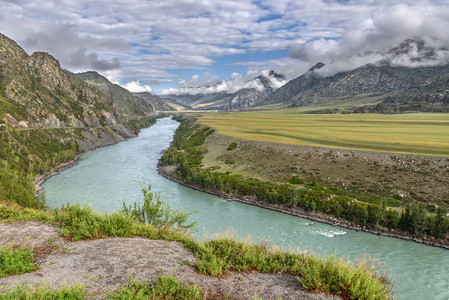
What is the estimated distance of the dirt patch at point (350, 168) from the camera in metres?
52.8

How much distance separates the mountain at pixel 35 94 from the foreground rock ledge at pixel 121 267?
5541 inches

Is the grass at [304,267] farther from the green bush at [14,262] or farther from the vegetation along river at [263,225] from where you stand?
the green bush at [14,262]

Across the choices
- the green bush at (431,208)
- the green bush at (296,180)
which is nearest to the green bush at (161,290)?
the green bush at (431,208)

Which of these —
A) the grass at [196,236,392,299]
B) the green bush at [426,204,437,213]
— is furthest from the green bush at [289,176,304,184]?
the grass at [196,236,392,299]

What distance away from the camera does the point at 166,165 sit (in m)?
89.3

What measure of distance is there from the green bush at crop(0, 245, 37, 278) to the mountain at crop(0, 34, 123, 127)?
463 ft

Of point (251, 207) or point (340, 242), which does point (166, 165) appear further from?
point (340, 242)

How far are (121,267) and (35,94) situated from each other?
19044 cm

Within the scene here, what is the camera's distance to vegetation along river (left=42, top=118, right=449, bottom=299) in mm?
31188

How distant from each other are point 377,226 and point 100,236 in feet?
152

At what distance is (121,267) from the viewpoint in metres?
9.88

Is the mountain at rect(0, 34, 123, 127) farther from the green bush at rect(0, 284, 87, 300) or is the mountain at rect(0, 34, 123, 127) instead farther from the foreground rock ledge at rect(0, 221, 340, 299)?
the green bush at rect(0, 284, 87, 300)

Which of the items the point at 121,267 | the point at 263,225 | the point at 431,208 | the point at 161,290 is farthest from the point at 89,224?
the point at 431,208

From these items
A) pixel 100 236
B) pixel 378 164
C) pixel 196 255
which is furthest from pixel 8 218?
pixel 378 164
